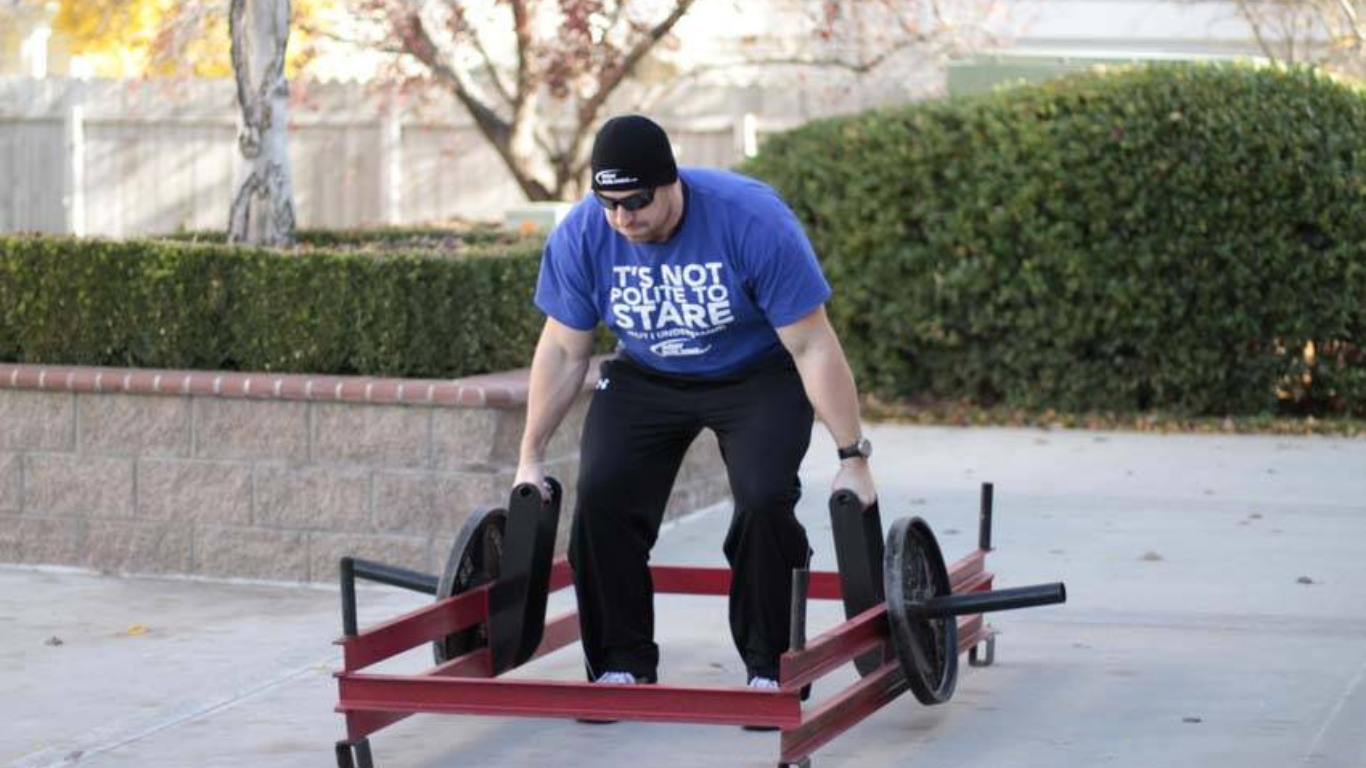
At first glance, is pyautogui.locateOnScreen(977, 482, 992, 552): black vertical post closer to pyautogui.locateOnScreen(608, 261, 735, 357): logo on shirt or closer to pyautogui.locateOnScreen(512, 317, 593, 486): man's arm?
pyautogui.locateOnScreen(608, 261, 735, 357): logo on shirt

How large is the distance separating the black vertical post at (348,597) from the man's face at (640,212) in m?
1.09

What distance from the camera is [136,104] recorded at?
22.2 meters

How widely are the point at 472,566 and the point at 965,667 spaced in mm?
1635

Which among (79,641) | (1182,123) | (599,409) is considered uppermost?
(1182,123)

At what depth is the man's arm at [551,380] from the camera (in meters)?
6.28

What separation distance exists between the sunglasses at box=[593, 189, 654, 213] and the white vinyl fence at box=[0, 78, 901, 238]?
576 inches

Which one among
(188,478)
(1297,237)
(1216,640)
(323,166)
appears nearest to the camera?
(1216,640)

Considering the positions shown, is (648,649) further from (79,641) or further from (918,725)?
(79,641)

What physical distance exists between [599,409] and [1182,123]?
278 inches

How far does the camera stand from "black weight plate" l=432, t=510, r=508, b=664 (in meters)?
6.21

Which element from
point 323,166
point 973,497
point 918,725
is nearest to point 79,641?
point 918,725

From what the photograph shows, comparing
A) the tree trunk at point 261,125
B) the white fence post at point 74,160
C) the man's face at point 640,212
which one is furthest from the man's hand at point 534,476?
the white fence post at point 74,160

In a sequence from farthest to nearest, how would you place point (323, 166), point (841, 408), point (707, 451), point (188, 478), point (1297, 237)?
point (323, 166)
point (1297, 237)
point (707, 451)
point (188, 478)
point (841, 408)

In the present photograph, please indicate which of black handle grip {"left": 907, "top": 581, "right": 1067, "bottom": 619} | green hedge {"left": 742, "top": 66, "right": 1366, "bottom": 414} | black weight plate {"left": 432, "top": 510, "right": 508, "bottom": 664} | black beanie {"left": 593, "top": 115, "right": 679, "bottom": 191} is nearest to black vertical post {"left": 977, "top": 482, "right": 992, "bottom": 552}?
black handle grip {"left": 907, "top": 581, "right": 1067, "bottom": 619}
